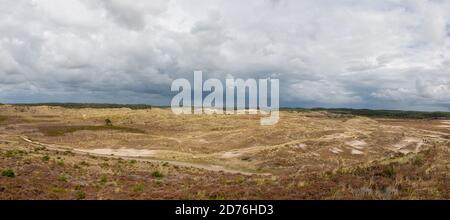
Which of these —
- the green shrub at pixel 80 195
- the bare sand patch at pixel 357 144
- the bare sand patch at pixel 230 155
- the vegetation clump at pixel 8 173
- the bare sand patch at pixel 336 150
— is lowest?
the bare sand patch at pixel 230 155

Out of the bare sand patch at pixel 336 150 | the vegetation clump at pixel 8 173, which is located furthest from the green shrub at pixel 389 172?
the bare sand patch at pixel 336 150

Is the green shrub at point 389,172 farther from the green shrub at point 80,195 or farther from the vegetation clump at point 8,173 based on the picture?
the vegetation clump at point 8,173

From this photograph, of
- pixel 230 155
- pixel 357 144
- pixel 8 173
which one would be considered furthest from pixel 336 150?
pixel 8 173

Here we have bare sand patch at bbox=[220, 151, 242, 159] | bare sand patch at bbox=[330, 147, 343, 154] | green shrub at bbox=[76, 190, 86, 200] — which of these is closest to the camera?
green shrub at bbox=[76, 190, 86, 200]

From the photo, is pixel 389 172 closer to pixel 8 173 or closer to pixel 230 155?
pixel 8 173

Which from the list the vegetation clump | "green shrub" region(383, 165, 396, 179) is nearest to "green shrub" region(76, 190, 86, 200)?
the vegetation clump

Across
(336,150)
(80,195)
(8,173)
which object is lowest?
(336,150)

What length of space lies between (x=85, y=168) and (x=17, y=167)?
21.8ft

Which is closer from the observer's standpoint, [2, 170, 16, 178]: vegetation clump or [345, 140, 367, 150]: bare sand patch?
[2, 170, 16, 178]: vegetation clump

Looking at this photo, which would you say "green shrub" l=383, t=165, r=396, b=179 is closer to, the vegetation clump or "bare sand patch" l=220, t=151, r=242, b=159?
the vegetation clump

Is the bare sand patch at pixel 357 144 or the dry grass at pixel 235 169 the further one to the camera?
the bare sand patch at pixel 357 144

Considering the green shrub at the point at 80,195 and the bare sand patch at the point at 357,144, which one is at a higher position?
the green shrub at the point at 80,195
